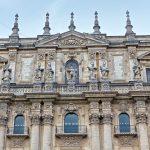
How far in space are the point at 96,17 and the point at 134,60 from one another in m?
5.93

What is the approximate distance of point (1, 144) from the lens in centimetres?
2938

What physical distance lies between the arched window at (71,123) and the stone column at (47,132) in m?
1.28

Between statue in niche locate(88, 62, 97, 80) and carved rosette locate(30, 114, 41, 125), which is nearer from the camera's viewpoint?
carved rosette locate(30, 114, 41, 125)

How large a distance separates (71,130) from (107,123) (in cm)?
285

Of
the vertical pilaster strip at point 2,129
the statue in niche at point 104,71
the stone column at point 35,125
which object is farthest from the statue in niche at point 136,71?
the vertical pilaster strip at point 2,129

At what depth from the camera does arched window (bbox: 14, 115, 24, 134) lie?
30.4m

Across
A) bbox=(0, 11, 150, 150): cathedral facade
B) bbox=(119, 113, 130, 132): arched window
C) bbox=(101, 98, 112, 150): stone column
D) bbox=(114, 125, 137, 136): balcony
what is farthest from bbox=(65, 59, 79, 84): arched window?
bbox=(114, 125, 137, 136): balcony

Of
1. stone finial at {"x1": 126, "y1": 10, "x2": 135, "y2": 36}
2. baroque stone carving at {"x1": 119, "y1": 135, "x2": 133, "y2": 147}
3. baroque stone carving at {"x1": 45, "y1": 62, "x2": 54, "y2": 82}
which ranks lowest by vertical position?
baroque stone carving at {"x1": 119, "y1": 135, "x2": 133, "y2": 147}

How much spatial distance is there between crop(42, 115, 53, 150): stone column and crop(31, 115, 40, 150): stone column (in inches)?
18.3

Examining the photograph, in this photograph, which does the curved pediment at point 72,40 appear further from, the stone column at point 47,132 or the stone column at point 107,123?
the stone column at point 47,132

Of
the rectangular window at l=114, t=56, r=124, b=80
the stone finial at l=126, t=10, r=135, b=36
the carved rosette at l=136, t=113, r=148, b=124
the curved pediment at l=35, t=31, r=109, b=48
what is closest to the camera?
the carved rosette at l=136, t=113, r=148, b=124

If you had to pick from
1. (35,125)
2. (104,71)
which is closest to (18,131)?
(35,125)

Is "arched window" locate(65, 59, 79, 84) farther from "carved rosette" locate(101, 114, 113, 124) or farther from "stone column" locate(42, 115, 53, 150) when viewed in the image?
"carved rosette" locate(101, 114, 113, 124)

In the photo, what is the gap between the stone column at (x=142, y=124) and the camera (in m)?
29.0
